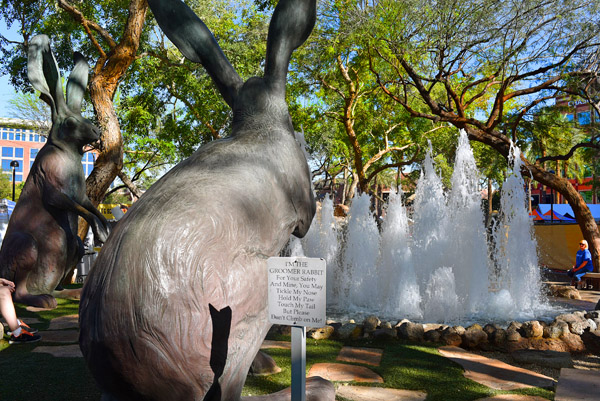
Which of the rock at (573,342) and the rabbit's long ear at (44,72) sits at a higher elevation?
the rabbit's long ear at (44,72)

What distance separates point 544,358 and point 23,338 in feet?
15.5

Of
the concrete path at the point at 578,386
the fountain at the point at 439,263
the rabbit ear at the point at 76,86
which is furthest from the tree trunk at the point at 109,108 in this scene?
the concrete path at the point at 578,386

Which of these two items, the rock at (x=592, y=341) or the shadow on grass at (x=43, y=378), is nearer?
the shadow on grass at (x=43, y=378)

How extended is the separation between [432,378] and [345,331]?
1.60 meters

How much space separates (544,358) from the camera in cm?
458

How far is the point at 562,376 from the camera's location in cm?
329

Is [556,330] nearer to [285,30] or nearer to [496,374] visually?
[496,374]

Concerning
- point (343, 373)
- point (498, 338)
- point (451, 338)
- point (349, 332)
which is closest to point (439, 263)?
point (498, 338)

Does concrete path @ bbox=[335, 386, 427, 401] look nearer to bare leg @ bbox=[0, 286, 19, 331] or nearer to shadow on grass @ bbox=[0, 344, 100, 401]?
shadow on grass @ bbox=[0, 344, 100, 401]

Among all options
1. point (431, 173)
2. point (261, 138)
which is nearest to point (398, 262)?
point (431, 173)

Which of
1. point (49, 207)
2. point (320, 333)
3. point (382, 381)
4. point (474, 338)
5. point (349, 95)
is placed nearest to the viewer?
point (382, 381)

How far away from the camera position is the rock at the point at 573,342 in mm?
5094

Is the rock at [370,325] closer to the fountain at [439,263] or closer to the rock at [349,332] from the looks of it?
the rock at [349,332]

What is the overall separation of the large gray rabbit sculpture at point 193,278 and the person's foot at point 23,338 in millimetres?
3421
